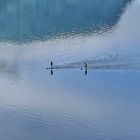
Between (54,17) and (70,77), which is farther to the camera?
(54,17)

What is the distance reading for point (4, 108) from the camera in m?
36.4

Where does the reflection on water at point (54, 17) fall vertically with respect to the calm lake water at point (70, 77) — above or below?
above

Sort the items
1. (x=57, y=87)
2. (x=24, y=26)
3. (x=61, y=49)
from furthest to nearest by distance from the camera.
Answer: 1. (x=24, y=26)
2. (x=61, y=49)
3. (x=57, y=87)

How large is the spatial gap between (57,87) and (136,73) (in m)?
7.49

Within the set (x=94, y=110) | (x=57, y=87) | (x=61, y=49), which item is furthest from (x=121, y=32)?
(x=94, y=110)

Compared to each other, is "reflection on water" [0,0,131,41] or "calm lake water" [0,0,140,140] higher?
"reflection on water" [0,0,131,41]

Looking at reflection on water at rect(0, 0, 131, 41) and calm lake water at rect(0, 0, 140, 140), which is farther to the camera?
reflection on water at rect(0, 0, 131, 41)

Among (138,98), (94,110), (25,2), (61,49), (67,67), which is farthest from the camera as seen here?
(25,2)

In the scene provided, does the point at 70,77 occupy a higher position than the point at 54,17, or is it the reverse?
the point at 54,17

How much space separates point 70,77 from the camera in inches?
1676

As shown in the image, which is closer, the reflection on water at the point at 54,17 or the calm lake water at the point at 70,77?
the calm lake water at the point at 70,77

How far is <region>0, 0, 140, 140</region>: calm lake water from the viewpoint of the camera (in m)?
32.9

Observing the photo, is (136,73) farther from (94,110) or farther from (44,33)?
(44,33)

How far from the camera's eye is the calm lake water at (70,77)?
32.9 meters
